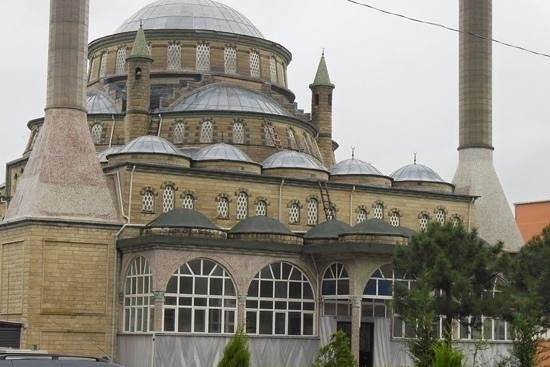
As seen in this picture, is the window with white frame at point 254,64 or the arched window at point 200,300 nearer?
the arched window at point 200,300

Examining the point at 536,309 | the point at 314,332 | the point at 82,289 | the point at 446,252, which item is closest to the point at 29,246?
the point at 82,289

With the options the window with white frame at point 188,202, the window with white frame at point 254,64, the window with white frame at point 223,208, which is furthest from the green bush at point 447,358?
the window with white frame at point 254,64

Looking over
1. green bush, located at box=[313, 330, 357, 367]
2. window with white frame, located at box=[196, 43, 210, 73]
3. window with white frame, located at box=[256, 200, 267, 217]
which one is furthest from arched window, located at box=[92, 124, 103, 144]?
green bush, located at box=[313, 330, 357, 367]

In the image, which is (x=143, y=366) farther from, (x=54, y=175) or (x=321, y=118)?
(x=321, y=118)

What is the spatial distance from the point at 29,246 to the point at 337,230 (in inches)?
471

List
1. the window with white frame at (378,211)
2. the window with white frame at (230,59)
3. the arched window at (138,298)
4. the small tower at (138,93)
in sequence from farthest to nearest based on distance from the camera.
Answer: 1. the window with white frame at (230,59)
2. the small tower at (138,93)
3. the window with white frame at (378,211)
4. the arched window at (138,298)

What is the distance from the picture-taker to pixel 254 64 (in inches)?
2367

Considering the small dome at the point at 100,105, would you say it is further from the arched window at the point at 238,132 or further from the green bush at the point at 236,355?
the green bush at the point at 236,355

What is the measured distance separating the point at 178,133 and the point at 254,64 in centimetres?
764

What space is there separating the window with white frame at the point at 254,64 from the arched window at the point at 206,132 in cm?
662

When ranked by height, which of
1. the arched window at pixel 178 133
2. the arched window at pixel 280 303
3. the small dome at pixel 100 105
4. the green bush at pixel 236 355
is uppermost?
the small dome at pixel 100 105

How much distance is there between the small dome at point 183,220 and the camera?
44.3m

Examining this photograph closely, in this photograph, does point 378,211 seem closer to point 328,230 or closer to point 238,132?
point 328,230

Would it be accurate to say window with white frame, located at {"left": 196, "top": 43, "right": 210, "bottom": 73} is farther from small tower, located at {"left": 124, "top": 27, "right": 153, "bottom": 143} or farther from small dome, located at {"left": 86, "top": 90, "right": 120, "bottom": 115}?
small tower, located at {"left": 124, "top": 27, "right": 153, "bottom": 143}
